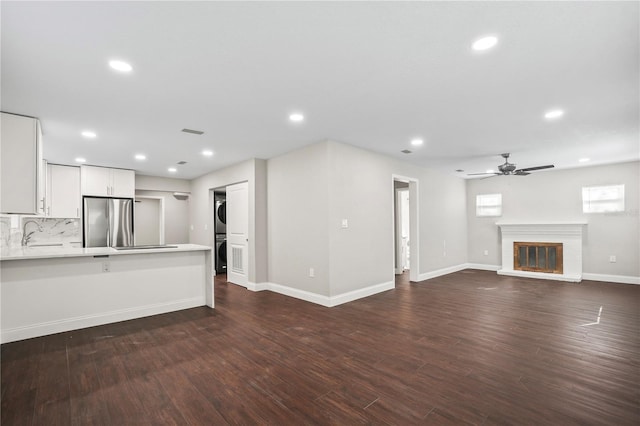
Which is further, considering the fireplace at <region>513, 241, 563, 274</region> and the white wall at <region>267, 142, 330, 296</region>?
the fireplace at <region>513, 241, 563, 274</region>

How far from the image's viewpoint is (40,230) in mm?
5902

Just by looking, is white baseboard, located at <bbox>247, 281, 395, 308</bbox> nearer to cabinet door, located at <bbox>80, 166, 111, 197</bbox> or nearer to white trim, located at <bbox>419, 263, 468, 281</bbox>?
white trim, located at <bbox>419, 263, 468, 281</bbox>

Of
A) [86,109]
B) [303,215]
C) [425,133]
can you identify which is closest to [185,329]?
[303,215]

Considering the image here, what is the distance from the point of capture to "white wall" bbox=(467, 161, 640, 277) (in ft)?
19.8

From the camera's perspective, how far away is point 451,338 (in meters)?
3.15

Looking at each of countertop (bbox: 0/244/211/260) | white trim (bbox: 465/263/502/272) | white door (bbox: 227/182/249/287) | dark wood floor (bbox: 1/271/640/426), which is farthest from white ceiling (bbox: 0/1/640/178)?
white trim (bbox: 465/263/502/272)

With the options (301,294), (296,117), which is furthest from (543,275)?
(296,117)

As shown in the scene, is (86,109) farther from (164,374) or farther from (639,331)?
(639,331)

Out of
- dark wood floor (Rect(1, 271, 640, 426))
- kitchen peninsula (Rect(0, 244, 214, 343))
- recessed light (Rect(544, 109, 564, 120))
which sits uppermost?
Answer: recessed light (Rect(544, 109, 564, 120))

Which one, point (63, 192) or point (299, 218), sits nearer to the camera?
point (299, 218)

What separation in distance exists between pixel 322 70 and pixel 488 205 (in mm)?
7068

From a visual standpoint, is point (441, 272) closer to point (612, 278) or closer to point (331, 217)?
point (612, 278)

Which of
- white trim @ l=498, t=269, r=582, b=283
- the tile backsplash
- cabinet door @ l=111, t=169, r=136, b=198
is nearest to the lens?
the tile backsplash

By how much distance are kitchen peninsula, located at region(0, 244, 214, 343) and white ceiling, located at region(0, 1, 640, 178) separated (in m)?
1.63
